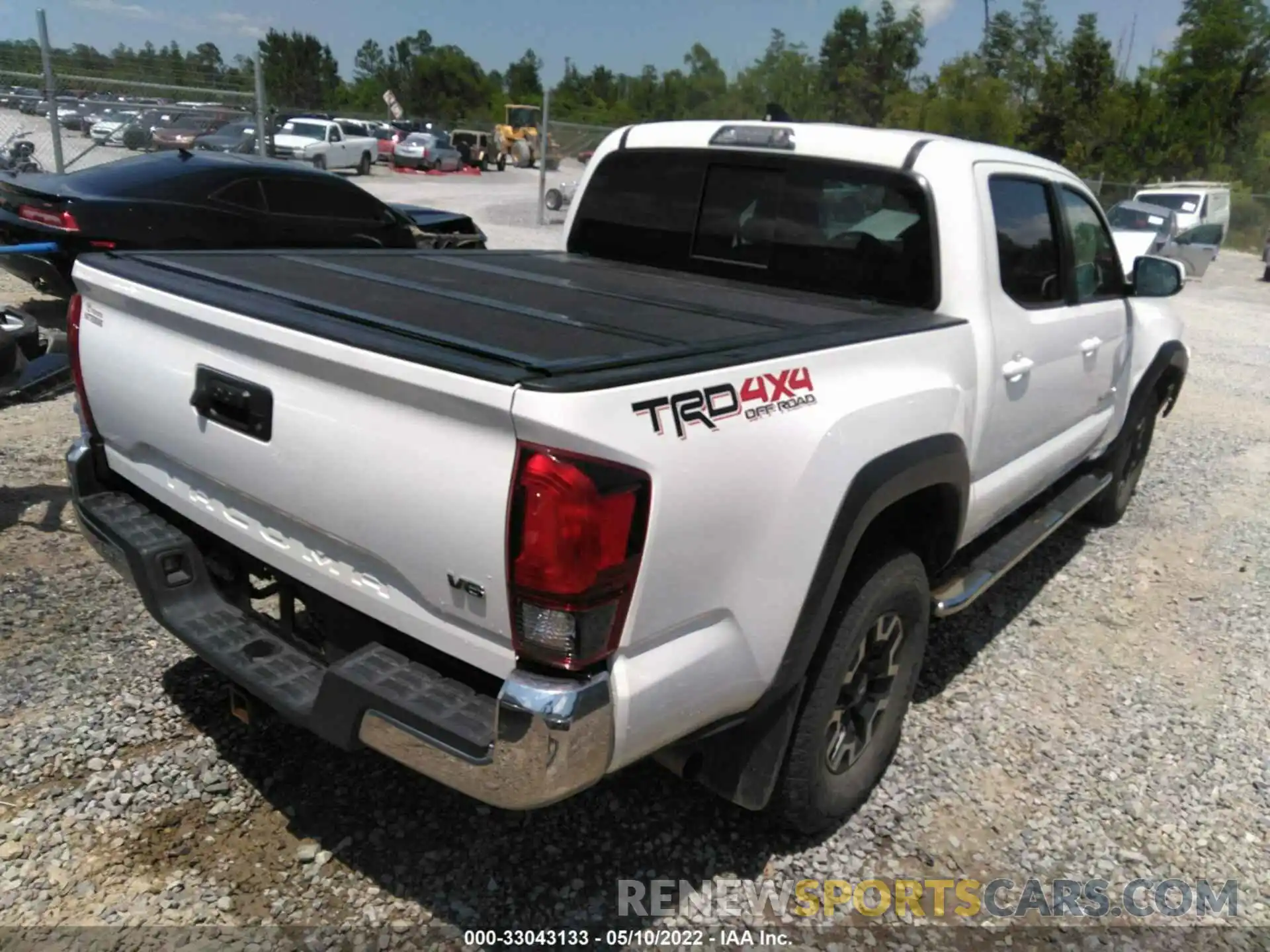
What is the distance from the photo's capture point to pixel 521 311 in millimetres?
2605

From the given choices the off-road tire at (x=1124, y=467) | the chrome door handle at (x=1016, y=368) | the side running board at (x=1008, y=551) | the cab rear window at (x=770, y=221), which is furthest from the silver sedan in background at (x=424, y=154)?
the chrome door handle at (x=1016, y=368)

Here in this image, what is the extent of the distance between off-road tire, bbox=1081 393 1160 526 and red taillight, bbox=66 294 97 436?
4833mm

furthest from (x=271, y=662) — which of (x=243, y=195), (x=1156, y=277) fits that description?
(x=243, y=195)

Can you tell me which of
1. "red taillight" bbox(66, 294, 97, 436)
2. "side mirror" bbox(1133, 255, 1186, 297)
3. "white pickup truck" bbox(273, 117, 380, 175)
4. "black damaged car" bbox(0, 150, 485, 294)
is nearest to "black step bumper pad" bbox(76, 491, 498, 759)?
"red taillight" bbox(66, 294, 97, 436)

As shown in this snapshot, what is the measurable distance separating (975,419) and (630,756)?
A: 5.74ft

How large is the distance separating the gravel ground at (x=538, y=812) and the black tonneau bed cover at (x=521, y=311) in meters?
1.47

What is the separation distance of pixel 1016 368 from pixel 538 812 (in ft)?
7.21

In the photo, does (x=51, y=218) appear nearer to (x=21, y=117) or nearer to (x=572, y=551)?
(x=21, y=117)

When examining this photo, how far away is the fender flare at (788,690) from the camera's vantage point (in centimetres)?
233

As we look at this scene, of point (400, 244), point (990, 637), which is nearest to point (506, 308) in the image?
point (990, 637)

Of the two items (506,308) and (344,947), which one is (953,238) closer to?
(506,308)

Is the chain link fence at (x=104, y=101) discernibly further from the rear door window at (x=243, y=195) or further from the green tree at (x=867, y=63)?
the green tree at (x=867, y=63)

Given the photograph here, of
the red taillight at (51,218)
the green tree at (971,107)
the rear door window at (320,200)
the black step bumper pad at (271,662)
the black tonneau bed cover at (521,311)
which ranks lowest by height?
the black step bumper pad at (271,662)

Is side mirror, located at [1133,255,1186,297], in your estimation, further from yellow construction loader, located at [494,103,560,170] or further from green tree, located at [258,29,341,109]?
green tree, located at [258,29,341,109]
